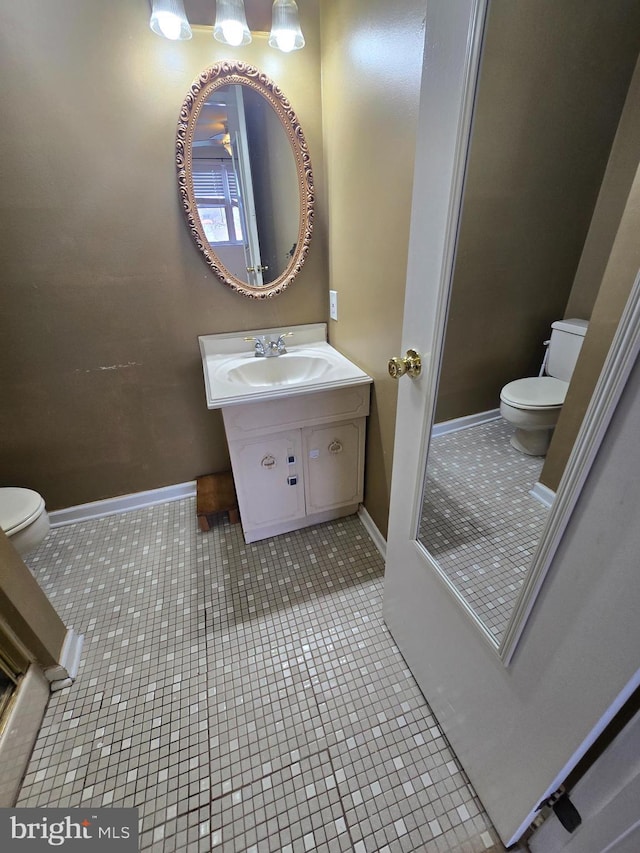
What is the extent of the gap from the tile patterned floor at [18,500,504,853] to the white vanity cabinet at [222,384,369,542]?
0.18m

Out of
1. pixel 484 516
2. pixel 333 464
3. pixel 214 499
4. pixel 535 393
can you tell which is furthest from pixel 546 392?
pixel 214 499

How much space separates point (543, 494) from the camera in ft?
1.95

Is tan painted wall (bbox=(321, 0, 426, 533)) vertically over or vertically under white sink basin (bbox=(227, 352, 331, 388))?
over

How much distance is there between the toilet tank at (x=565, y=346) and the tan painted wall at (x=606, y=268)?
15 millimetres

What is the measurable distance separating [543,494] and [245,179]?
5.24ft

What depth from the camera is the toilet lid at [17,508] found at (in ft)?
4.17

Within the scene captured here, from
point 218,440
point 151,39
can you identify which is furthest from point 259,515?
point 151,39

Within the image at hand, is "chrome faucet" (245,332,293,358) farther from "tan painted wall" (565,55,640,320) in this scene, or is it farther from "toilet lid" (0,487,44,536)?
"tan painted wall" (565,55,640,320)

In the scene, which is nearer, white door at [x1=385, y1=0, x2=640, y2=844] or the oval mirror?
white door at [x1=385, y1=0, x2=640, y2=844]

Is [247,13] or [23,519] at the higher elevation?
[247,13]

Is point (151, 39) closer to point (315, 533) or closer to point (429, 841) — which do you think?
point (315, 533)

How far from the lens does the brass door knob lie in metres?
0.79

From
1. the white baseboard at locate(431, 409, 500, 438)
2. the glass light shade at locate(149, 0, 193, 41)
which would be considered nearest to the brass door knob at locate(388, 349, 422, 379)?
the white baseboard at locate(431, 409, 500, 438)

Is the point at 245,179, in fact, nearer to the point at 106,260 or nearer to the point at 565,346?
the point at 106,260
